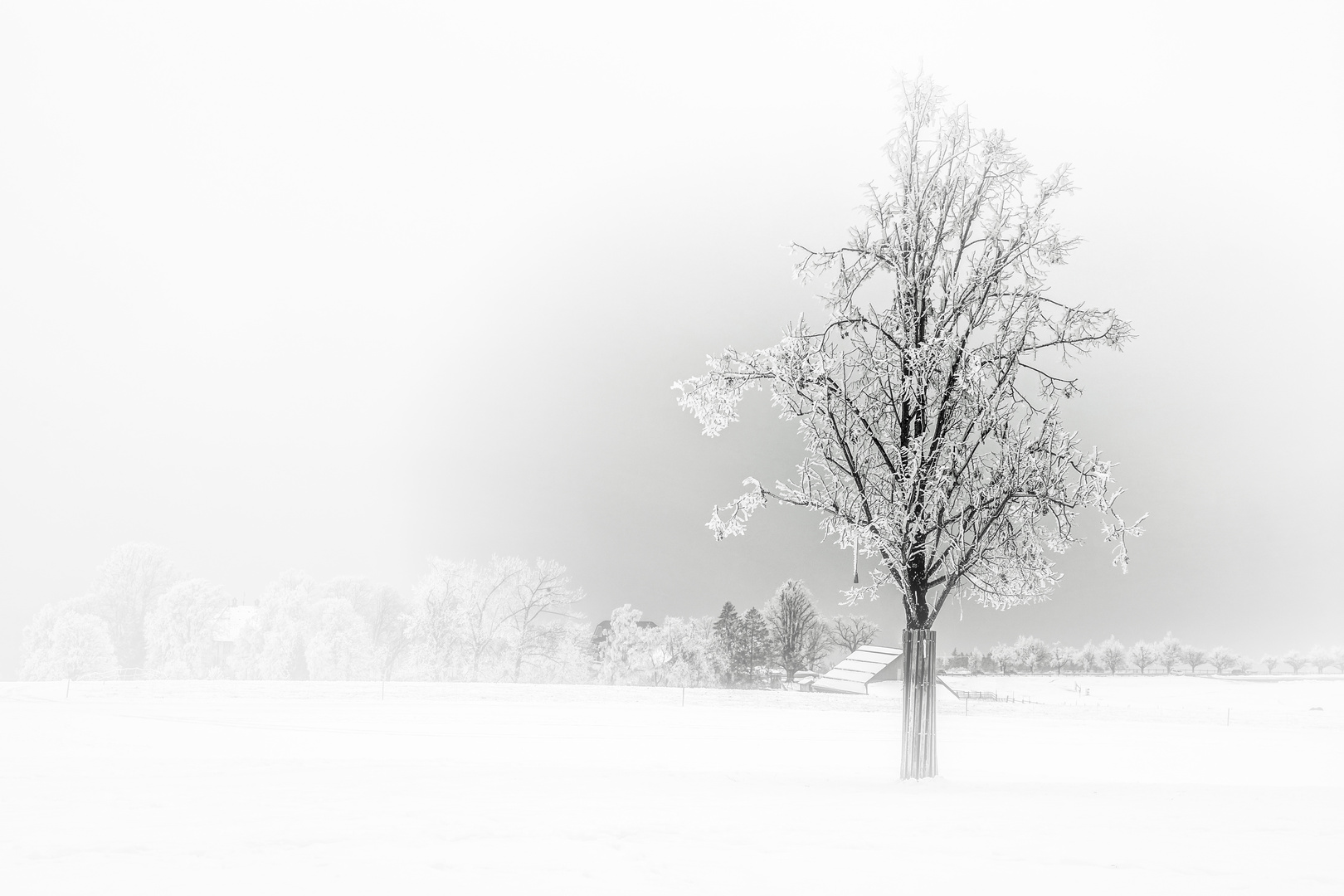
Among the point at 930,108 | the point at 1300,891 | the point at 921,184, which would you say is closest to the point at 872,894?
the point at 1300,891

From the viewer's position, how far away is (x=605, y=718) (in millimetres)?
29281

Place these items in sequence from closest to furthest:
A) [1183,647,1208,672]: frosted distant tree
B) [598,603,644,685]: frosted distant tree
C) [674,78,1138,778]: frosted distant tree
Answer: [674,78,1138,778]: frosted distant tree < [598,603,644,685]: frosted distant tree < [1183,647,1208,672]: frosted distant tree

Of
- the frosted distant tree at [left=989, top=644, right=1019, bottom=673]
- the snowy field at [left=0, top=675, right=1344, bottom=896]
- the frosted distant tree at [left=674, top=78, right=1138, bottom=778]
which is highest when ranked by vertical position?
the frosted distant tree at [left=674, top=78, right=1138, bottom=778]

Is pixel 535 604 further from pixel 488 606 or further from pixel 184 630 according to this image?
pixel 184 630

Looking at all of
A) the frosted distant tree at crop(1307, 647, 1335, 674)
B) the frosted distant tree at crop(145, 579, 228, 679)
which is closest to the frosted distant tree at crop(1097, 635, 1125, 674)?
the frosted distant tree at crop(1307, 647, 1335, 674)

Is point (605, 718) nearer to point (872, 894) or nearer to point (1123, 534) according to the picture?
point (1123, 534)

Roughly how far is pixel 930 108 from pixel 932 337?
3913mm

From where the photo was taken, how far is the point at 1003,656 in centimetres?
10531

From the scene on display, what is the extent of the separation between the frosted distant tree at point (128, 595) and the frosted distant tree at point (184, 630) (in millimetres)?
3142

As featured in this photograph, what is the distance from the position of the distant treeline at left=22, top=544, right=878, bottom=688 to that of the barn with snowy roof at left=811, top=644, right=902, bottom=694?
28.0ft

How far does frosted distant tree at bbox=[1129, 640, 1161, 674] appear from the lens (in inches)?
3829

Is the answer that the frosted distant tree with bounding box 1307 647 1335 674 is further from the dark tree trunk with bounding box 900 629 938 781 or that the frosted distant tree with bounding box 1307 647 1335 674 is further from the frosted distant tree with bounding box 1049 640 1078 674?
the dark tree trunk with bounding box 900 629 938 781

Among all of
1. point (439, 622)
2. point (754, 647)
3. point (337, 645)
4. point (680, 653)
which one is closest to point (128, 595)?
point (337, 645)

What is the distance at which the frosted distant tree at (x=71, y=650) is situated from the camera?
58.2 metres
